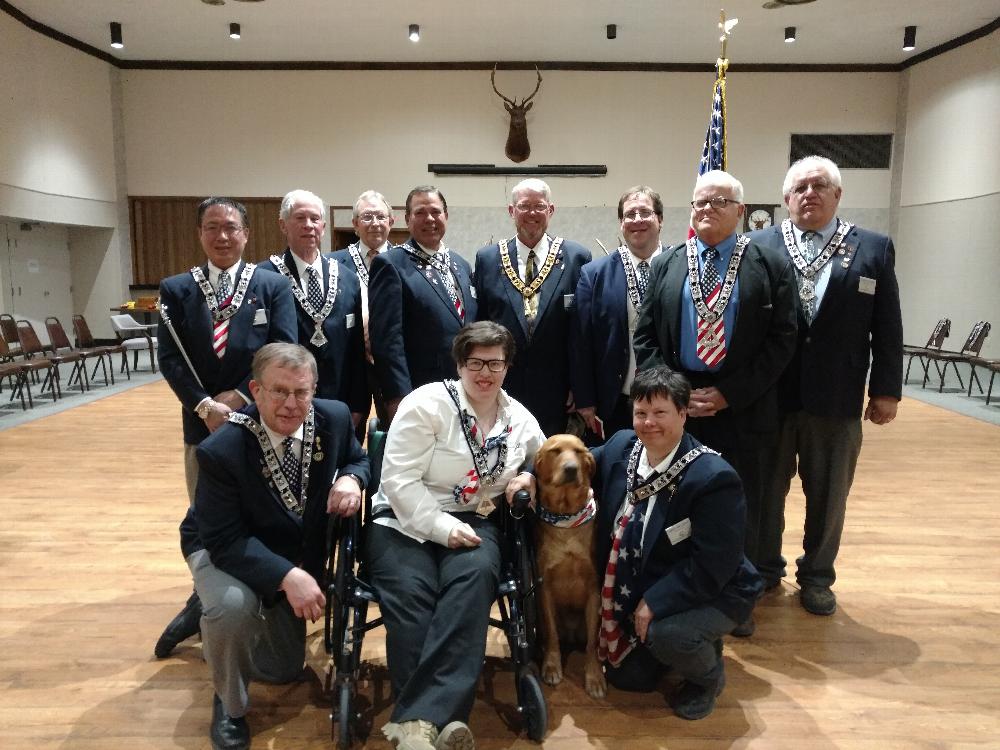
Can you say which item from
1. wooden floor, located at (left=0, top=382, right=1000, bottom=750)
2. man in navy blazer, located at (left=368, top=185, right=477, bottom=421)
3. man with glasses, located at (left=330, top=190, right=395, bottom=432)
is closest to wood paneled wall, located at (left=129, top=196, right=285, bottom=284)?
wooden floor, located at (left=0, top=382, right=1000, bottom=750)

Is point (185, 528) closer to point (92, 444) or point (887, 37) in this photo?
point (92, 444)

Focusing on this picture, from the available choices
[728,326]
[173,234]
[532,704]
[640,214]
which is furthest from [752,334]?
[173,234]

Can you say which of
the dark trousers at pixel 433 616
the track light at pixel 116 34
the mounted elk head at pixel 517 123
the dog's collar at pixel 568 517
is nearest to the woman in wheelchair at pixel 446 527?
the dark trousers at pixel 433 616

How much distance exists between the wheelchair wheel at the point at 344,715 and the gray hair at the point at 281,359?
0.91 meters

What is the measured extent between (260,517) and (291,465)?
18 centimetres

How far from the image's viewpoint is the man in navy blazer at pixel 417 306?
2.96 meters

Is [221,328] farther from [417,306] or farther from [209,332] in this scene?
[417,306]

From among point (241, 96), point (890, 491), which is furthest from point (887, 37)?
point (241, 96)

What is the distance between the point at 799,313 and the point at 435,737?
1950mm

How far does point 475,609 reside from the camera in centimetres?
201

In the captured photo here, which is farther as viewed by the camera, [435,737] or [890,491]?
[890,491]

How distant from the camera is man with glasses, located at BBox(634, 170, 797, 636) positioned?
8.28 feet

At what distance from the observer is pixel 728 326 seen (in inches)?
99.7

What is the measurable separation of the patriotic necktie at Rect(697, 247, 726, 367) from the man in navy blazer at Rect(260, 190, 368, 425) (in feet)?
4.85
